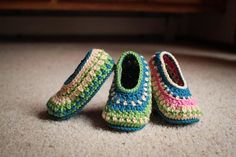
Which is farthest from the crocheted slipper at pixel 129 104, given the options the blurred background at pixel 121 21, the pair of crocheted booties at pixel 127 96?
the blurred background at pixel 121 21

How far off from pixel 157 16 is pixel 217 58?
730 millimetres

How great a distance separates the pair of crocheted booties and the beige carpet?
0.02m

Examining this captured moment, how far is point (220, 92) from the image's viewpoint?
84cm

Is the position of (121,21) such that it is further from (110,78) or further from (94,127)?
(94,127)

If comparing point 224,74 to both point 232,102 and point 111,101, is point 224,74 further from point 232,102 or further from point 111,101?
point 111,101

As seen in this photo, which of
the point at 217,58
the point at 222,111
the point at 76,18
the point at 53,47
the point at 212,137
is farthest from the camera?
the point at 76,18

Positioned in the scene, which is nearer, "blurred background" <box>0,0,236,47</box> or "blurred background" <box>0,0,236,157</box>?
"blurred background" <box>0,0,236,157</box>

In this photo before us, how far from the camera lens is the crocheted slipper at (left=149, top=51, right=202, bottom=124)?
23.2 inches

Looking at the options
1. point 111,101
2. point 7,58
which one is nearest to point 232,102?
point 111,101

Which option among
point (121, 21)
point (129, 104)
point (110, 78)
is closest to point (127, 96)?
point (129, 104)

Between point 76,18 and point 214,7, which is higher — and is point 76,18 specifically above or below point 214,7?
below

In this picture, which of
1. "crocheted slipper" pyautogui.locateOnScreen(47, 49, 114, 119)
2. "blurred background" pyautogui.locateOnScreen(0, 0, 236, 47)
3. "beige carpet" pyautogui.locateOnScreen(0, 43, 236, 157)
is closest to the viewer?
"beige carpet" pyautogui.locateOnScreen(0, 43, 236, 157)

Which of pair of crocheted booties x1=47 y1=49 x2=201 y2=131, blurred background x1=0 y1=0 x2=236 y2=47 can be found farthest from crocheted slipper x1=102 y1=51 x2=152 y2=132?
blurred background x1=0 y1=0 x2=236 y2=47

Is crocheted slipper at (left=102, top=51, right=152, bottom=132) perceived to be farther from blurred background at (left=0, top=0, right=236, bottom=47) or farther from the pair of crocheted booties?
blurred background at (left=0, top=0, right=236, bottom=47)
